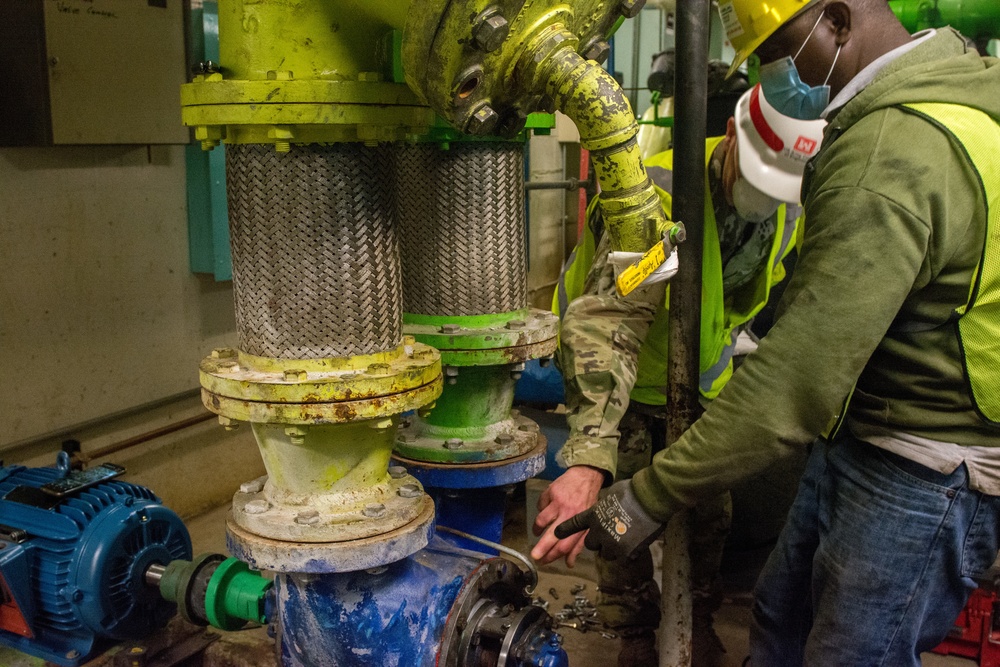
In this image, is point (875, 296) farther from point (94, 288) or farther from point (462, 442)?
point (94, 288)

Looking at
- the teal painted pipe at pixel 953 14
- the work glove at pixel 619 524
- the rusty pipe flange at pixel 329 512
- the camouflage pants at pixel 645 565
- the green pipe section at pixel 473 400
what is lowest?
the camouflage pants at pixel 645 565

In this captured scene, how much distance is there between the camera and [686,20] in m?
1.55

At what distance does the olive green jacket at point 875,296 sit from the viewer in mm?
1277

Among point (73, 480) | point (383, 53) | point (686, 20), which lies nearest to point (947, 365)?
point (686, 20)

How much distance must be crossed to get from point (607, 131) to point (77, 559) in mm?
1486

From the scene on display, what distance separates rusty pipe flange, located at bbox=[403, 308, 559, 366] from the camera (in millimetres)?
1550

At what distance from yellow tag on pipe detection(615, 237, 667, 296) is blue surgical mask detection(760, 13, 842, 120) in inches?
20.5

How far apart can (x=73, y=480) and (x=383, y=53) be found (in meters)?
1.38

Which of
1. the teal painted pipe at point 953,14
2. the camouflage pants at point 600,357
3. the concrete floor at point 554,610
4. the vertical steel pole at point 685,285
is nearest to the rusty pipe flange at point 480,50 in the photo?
the vertical steel pole at point 685,285

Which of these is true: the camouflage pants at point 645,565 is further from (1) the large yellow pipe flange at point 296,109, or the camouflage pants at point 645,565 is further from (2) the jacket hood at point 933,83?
(1) the large yellow pipe flange at point 296,109

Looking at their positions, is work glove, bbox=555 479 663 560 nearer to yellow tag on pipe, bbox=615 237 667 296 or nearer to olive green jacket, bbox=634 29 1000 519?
olive green jacket, bbox=634 29 1000 519

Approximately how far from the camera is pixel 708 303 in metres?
2.06

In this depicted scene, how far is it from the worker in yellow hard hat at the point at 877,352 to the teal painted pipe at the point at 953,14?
2.33 metres

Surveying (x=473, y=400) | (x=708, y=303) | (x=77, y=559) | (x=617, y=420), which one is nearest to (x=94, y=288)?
(x=77, y=559)
